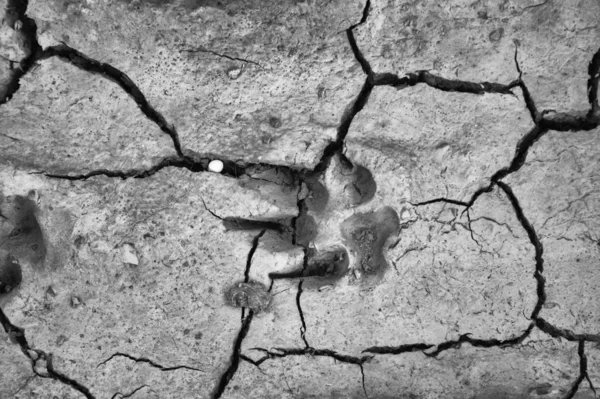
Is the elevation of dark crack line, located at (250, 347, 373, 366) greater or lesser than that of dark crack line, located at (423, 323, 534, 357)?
lesser

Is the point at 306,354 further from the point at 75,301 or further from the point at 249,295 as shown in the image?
the point at 75,301

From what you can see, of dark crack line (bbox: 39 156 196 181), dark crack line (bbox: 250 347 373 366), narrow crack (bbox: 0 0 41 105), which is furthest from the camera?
dark crack line (bbox: 250 347 373 366)

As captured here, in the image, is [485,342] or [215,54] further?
[485,342]

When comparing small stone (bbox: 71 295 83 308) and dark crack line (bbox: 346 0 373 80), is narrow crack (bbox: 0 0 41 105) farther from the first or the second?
dark crack line (bbox: 346 0 373 80)

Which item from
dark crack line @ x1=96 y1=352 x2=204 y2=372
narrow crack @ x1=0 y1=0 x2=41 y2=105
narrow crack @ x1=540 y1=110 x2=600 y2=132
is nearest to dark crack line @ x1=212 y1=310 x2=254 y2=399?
dark crack line @ x1=96 y1=352 x2=204 y2=372

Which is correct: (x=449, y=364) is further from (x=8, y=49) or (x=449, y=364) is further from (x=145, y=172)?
(x=8, y=49)

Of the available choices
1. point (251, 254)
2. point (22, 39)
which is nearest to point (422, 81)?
point (251, 254)

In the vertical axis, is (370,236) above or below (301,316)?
above

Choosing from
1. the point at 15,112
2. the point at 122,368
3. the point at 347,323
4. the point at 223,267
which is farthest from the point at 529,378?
the point at 15,112
